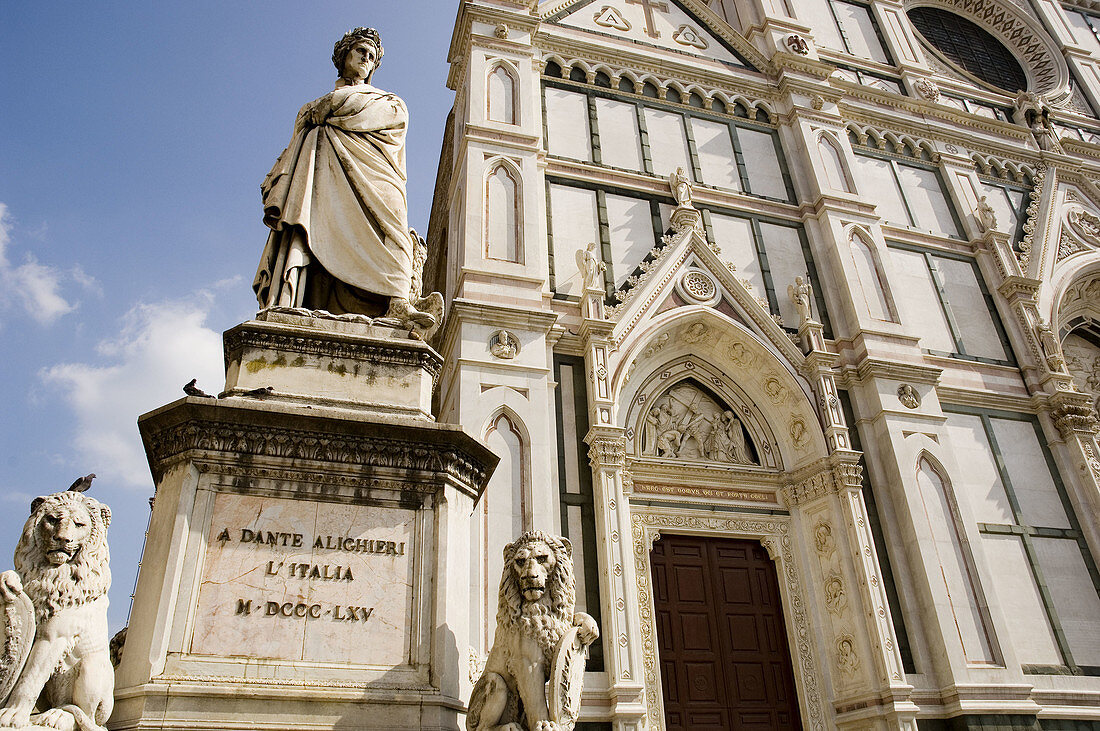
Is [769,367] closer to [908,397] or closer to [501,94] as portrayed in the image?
[908,397]

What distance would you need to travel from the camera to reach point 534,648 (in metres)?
4.71

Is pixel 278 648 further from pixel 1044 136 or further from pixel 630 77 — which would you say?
pixel 1044 136

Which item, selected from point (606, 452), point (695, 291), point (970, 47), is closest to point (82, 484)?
point (606, 452)

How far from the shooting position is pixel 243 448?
495cm

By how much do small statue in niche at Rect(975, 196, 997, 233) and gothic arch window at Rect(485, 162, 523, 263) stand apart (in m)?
9.80

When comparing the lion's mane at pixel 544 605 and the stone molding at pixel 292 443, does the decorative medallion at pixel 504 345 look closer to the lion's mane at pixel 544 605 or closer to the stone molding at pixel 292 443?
the stone molding at pixel 292 443

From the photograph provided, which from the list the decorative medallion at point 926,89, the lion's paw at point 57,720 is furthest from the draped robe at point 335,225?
the decorative medallion at point 926,89

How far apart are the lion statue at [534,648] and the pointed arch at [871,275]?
1031 centimetres

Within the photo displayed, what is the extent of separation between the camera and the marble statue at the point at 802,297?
516 inches

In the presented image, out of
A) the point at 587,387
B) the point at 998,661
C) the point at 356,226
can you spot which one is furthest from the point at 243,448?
the point at 998,661

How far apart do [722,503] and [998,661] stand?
13.1ft

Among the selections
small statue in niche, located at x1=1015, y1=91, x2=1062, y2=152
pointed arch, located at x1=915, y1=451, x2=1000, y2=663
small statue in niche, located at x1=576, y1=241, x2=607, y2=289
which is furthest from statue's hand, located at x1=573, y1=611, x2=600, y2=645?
small statue in niche, located at x1=1015, y1=91, x2=1062, y2=152

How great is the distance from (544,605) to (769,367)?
339 inches

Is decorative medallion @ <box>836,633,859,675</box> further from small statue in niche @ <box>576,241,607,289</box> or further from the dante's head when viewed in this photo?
the dante's head
